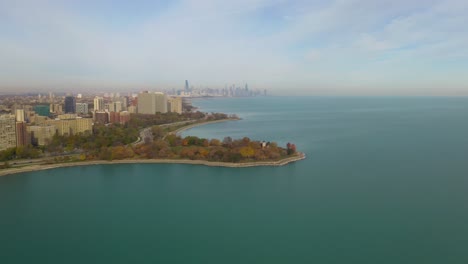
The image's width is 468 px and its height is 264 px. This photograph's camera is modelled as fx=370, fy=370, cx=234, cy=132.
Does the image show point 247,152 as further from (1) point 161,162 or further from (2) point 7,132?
(2) point 7,132

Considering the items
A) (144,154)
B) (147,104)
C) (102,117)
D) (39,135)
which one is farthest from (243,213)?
(147,104)

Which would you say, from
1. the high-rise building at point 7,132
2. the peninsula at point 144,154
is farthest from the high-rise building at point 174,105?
the high-rise building at point 7,132

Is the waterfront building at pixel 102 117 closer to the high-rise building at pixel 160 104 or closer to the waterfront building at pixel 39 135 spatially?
the high-rise building at pixel 160 104

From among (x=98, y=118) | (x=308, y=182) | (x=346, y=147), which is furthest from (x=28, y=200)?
(x=98, y=118)

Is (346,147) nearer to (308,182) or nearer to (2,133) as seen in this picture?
(308,182)

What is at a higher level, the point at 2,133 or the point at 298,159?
the point at 2,133

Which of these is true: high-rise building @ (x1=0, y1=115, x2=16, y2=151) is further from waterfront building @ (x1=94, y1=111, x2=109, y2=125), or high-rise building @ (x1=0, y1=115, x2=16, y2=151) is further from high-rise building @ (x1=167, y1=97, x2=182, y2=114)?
high-rise building @ (x1=167, y1=97, x2=182, y2=114)

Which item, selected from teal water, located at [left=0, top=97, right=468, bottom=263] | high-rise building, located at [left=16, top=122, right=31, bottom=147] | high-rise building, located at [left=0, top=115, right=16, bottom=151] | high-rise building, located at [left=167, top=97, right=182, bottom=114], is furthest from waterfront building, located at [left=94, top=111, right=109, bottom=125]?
teal water, located at [left=0, top=97, right=468, bottom=263]
